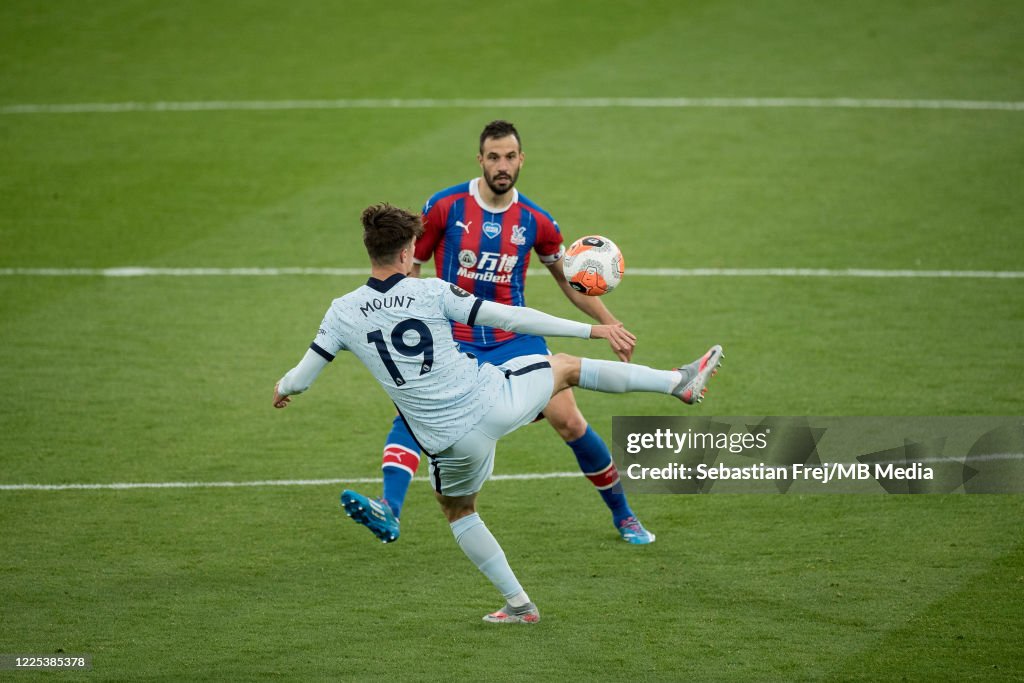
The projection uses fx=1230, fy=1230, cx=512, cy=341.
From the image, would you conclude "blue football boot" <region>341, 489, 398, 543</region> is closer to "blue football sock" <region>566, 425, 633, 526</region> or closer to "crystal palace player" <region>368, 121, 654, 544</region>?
"crystal palace player" <region>368, 121, 654, 544</region>

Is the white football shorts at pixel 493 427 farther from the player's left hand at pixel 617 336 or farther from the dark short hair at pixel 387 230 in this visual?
the dark short hair at pixel 387 230

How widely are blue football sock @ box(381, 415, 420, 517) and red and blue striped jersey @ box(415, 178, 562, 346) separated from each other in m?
0.81

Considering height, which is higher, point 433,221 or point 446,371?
point 433,221

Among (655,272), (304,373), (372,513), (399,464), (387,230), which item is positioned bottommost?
(372,513)

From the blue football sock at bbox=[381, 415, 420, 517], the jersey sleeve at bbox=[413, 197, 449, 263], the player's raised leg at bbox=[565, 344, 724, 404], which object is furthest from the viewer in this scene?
the jersey sleeve at bbox=[413, 197, 449, 263]

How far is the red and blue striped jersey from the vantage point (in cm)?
725

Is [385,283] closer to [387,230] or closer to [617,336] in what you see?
[387,230]

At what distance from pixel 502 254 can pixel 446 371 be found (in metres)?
1.48

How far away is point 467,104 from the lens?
53.5 ft

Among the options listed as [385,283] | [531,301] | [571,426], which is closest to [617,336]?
[385,283]

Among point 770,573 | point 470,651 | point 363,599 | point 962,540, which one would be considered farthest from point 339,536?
point 962,540

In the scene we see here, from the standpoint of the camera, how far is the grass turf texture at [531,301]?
636cm

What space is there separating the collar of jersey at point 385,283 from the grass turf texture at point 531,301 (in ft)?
5.91

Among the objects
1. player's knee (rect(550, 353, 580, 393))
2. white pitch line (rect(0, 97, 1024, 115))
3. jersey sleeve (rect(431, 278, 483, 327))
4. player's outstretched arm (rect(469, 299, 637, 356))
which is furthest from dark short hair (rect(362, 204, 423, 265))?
white pitch line (rect(0, 97, 1024, 115))
